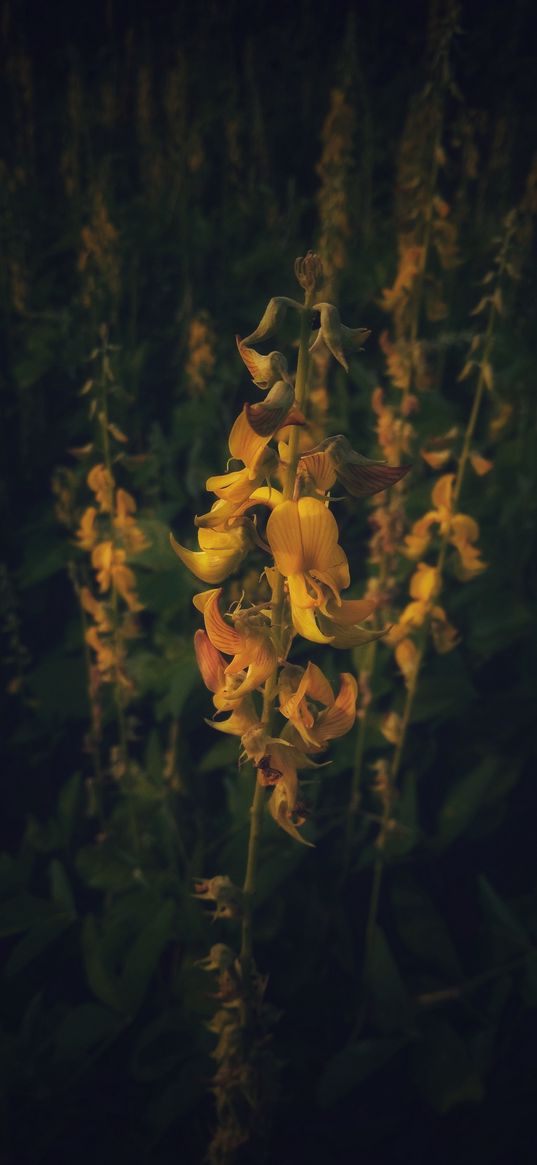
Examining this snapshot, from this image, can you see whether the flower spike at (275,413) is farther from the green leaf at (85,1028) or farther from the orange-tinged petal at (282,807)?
the green leaf at (85,1028)

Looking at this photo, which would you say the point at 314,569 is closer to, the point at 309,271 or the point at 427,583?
the point at 309,271

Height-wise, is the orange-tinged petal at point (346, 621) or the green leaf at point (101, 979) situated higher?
the orange-tinged petal at point (346, 621)

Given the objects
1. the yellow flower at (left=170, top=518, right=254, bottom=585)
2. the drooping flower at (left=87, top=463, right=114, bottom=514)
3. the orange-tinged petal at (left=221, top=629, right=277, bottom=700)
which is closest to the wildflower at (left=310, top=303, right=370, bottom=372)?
the yellow flower at (left=170, top=518, right=254, bottom=585)

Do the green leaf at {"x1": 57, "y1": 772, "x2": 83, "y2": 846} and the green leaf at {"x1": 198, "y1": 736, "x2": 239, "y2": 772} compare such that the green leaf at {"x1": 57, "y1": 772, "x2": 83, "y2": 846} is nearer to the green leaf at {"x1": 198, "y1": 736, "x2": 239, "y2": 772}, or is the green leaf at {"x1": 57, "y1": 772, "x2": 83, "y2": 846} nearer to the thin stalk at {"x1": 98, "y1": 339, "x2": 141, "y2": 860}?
the thin stalk at {"x1": 98, "y1": 339, "x2": 141, "y2": 860}

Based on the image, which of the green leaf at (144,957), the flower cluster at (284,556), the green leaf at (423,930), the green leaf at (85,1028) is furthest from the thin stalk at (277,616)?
the green leaf at (423,930)

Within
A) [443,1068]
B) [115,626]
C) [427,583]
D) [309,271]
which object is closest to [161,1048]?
[443,1068]
